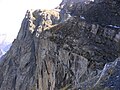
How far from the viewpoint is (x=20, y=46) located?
16462 centimetres

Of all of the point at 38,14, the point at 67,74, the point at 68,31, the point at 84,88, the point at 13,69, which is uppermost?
the point at 84,88

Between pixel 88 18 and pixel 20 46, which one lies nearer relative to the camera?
pixel 88 18

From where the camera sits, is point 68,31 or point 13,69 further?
point 13,69

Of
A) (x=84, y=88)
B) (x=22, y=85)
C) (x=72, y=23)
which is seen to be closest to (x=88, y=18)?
(x=72, y=23)

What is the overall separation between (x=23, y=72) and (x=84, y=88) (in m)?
113

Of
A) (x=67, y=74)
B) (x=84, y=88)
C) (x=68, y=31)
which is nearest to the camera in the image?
(x=84, y=88)

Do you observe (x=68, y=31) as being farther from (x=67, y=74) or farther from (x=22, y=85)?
(x=22, y=85)

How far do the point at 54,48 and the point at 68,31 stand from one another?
12.0ft

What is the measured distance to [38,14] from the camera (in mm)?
170500

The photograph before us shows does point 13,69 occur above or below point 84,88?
below

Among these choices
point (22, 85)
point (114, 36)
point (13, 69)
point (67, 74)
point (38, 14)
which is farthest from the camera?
point (38, 14)

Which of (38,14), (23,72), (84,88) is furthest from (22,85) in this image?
(84,88)

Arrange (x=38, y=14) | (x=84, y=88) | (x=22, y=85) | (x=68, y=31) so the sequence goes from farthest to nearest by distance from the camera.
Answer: (x=38, y=14)
(x=22, y=85)
(x=68, y=31)
(x=84, y=88)

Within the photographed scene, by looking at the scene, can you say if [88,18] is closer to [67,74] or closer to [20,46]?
[67,74]
